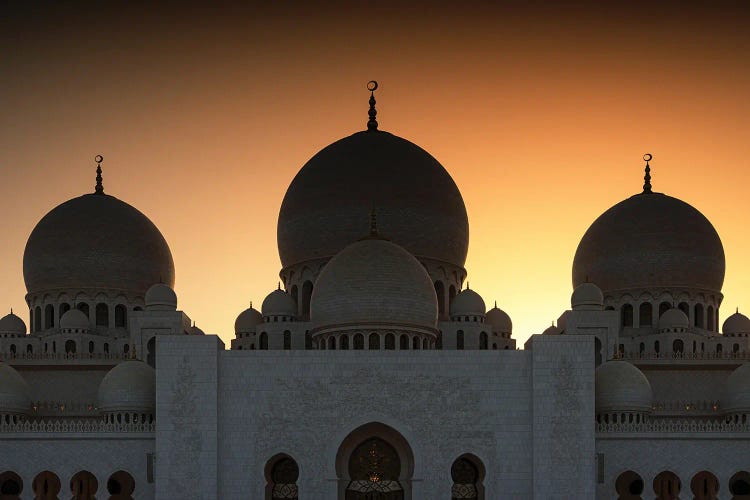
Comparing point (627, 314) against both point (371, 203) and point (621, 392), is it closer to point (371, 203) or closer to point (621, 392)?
point (621, 392)

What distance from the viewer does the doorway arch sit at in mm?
35094

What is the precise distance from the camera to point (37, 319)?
43.2m

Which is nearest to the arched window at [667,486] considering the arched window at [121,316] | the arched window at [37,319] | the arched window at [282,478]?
the arched window at [282,478]

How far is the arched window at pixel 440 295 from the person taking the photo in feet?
133

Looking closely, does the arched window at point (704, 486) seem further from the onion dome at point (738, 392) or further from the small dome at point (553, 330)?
the small dome at point (553, 330)

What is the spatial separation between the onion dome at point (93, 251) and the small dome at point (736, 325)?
643 inches

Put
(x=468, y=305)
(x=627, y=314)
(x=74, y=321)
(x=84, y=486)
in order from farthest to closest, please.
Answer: (x=627, y=314)
(x=74, y=321)
(x=468, y=305)
(x=84, y=486)

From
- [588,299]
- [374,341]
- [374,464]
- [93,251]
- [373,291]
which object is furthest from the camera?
[93,251]

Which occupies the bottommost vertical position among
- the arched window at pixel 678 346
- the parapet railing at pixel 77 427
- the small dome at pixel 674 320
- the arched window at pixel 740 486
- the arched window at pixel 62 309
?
the arched window at pixel 740 486

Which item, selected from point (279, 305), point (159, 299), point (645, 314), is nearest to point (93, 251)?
point (159, 299)

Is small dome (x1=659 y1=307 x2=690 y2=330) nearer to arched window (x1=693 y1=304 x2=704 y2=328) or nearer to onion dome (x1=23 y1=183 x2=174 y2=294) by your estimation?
arched window (x1=693 y1=304 x2=704 y2=328)

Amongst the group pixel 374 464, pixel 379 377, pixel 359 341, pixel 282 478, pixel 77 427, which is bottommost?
pixel 282 478

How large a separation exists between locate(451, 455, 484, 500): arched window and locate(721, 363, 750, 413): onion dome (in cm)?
698

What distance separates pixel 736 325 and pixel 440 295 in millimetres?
8536
